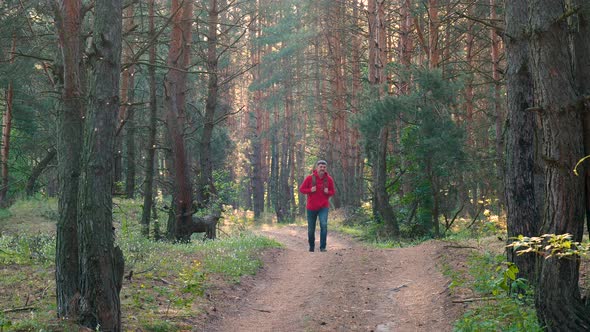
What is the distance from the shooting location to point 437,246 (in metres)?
13.5

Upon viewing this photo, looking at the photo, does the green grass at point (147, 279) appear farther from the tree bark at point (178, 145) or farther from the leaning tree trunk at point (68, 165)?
the tree bark at point (178, 145)

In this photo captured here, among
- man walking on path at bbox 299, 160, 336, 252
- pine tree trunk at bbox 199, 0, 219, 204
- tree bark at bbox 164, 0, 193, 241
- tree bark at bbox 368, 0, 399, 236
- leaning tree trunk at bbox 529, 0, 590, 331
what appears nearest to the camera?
leaning tree trunk at bbox 529, 0, 590, 331

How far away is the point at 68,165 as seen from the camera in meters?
6.90

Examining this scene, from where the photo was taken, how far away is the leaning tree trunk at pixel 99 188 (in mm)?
6289

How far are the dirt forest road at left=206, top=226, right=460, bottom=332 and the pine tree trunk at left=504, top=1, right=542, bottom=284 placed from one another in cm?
155

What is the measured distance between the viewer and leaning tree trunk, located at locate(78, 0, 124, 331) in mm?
6289

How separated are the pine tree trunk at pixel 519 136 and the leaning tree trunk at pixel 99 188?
5.03 meters

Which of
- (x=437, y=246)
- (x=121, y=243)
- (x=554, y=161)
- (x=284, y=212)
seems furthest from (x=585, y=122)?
(x=284, y=212)

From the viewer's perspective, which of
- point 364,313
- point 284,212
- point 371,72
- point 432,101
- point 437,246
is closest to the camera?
point 364,313

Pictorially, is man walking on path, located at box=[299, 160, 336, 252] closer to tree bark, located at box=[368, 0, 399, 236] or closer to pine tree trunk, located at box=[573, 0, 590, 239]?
tree bark, located at box=[368, 0, 399, 236]

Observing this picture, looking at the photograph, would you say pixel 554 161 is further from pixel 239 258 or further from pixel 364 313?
pixel 239 258

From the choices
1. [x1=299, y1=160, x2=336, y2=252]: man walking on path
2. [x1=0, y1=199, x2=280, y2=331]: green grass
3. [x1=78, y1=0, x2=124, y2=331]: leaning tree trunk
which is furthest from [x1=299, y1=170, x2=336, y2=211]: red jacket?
[x1=78, y1=0, x2=124, y2=331]: leaning tree trunk

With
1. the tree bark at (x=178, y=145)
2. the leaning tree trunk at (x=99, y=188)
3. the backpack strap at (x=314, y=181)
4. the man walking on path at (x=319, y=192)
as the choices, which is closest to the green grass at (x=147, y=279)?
the leaning tree trunk at (x=99, y=188)

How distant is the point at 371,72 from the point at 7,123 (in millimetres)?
14787
